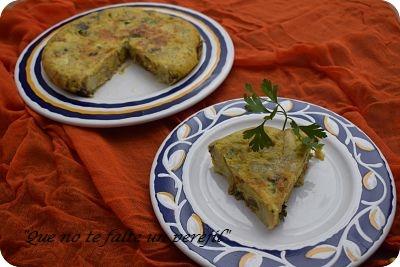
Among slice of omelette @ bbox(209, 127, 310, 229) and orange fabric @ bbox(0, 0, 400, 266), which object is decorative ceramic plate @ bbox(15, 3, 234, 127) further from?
slice of omelette @ bbox(209, 127, 310, 229)

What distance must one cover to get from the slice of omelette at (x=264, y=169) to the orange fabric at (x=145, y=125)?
394mm

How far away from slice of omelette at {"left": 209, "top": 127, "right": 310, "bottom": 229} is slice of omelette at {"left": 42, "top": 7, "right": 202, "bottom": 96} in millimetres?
779

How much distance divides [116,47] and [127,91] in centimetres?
34

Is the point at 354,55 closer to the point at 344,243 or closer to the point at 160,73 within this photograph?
the point at 160,73

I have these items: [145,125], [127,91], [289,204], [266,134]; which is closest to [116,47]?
[127,91]

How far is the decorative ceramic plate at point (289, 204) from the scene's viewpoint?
1909 millimetres

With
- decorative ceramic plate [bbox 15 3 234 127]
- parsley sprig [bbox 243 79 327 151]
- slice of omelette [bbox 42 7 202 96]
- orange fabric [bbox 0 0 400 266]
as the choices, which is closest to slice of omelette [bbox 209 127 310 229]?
parsley sprig [bbox 243 79 327 151]

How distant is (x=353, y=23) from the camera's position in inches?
131

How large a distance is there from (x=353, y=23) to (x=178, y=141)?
1702 millimetres

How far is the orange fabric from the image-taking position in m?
2.12

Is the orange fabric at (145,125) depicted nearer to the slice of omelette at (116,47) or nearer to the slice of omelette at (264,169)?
the slice of omelette at (116,47)

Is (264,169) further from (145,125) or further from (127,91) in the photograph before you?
(127,91)

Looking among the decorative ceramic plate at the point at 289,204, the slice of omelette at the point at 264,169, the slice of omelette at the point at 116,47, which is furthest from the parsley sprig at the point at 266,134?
the slice of omelette at the point at 116,47

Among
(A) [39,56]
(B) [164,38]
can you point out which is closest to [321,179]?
(B) [164,38]
